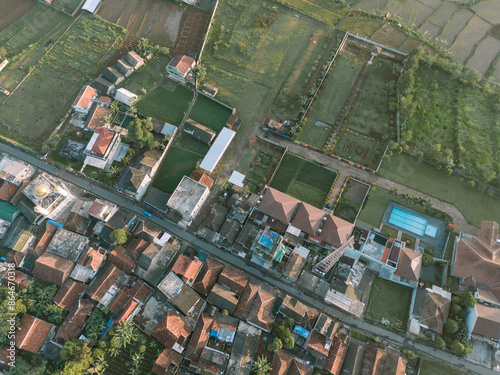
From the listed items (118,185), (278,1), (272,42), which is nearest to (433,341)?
(118,185)

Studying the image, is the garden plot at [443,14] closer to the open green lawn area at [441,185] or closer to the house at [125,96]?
the open green lawn area at [441,185]

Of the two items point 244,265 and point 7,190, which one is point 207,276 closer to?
point 244,265

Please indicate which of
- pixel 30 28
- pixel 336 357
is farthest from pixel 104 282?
pixel 30 28

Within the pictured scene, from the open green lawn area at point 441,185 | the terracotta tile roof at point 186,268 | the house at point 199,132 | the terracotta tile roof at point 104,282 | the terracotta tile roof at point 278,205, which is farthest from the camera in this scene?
the house at point 199,132

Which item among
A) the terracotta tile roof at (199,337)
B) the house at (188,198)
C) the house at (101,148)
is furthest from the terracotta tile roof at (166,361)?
the house at (101,148)

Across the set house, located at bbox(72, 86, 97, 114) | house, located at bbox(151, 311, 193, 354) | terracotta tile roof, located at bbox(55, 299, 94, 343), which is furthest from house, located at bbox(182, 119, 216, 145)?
terracotta tile roof, located at bbox(55, 299, 94, 343)

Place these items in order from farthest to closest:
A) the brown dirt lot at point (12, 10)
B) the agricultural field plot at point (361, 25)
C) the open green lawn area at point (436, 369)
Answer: the brown dirt lot at point (12, 10)
the agricultural field plot at point (361, 25)
the open green lawn area at point (436, 369)
